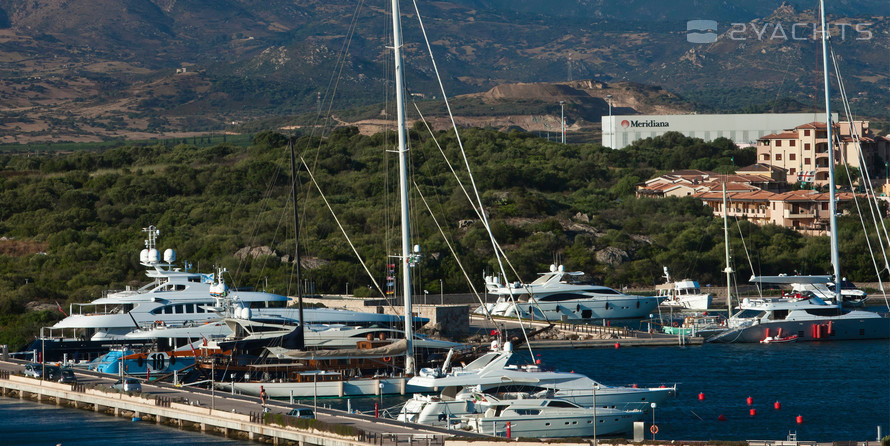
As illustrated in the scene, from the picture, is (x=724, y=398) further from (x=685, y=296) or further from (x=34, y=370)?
(x=685, y=296)

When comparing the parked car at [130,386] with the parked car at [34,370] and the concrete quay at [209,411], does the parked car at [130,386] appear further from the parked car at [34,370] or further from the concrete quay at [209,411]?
the parked car at [34,370]

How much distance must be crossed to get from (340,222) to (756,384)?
4807 cm

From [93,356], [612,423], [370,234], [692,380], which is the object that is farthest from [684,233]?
[612,423]

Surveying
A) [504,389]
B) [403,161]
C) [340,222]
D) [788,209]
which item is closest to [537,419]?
[504,389]

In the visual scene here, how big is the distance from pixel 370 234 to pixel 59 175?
3719 cm

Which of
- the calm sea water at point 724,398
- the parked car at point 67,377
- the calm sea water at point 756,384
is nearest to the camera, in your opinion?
the calm sea water at point 724,398

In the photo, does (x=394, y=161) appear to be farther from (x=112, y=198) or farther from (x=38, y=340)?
(x=38, y=340)

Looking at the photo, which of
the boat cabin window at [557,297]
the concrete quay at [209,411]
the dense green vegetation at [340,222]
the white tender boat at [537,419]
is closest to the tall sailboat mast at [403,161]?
the concrete quay at [209,411]

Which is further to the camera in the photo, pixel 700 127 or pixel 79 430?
pixel 700 127

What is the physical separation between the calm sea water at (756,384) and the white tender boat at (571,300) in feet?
42.0

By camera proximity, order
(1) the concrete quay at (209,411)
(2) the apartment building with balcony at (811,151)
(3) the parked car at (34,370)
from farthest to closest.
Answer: (2) the apartment building with balcony at (811,151)
(3) the parked car at (34,370)
(1) the concrete quay at (209,411)

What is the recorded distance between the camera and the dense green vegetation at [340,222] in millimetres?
71625

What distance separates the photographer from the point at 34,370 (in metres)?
43.8

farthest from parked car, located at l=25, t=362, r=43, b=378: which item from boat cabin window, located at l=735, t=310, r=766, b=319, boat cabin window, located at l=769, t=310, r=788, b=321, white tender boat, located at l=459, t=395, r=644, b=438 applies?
boat cabin window, located at l=769, t=310, r=788, b=321
